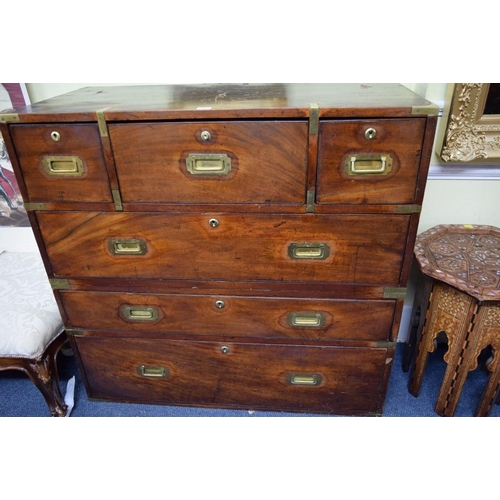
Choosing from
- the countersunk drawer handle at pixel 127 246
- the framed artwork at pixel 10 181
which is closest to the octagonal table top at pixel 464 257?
the countersunk drawer handle at pixel 127 246

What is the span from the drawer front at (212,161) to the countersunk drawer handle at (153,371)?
747mm

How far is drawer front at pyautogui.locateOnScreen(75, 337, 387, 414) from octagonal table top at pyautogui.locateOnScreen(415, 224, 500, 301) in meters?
0.37

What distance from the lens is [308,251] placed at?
1292 millimetres

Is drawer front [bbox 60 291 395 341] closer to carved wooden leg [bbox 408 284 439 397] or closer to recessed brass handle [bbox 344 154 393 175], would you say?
carved wooden leg [bbox 408 284 439 397]

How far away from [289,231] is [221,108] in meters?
0.43

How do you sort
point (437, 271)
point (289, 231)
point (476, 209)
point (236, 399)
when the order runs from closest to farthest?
point (289, 231), point (437, 271), point (236, 399), point (476, 209)

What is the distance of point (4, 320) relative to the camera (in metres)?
1.57

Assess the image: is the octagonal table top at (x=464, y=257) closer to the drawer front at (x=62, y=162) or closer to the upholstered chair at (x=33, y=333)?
the drawer front at (x=62, y=162)

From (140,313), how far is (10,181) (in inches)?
40.6

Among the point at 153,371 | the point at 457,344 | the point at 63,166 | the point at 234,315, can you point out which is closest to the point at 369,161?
the point at 234,315

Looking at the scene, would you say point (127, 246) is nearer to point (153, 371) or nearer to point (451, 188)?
point (153, 371)

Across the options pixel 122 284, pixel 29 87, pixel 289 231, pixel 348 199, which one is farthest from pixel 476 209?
pixel 29 87

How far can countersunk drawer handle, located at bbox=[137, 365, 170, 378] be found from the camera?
1.61 meters

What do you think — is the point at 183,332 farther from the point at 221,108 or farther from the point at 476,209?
the point at 476,209
